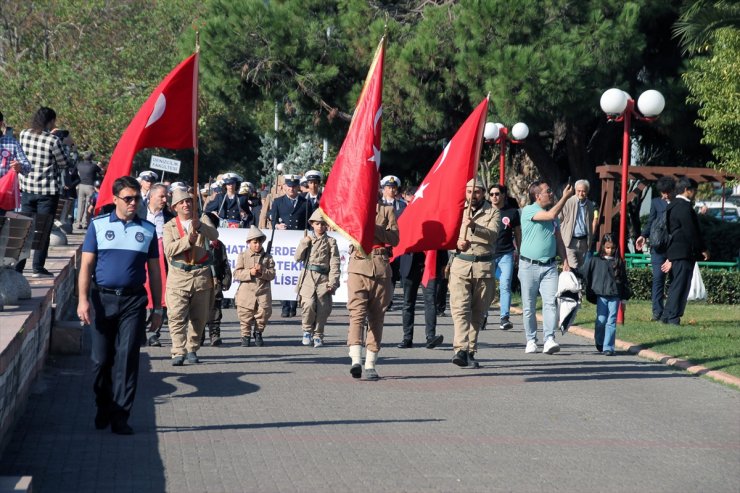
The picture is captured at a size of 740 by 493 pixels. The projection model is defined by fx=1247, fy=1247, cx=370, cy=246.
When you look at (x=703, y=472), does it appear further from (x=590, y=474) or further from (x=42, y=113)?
(x=42, y=113)

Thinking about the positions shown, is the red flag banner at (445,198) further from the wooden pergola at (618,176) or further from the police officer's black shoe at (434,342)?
the wooden pergola at (618,176)

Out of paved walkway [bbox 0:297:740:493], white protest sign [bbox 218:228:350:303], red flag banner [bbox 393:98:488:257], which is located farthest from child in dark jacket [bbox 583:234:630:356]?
white protest sign [bbox 218:228:350:303]

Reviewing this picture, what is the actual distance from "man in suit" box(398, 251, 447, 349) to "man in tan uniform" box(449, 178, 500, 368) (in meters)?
1.53

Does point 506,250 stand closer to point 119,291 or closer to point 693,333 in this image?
point 693,333

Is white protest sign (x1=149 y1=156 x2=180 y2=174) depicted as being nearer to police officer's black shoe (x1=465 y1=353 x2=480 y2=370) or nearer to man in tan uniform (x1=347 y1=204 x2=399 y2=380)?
police officer's black shoe (x1=465 y1=353 x2=480 y2=370)

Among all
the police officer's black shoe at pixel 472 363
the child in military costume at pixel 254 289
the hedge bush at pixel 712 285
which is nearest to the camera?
the police officer's black shoe at pixel 472 363

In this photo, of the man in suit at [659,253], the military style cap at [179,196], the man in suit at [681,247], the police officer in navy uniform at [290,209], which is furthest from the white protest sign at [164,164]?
the military style cap at [179,196]

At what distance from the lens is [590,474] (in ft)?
24.6

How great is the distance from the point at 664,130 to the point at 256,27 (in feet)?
30.5

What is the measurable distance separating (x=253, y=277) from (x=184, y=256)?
7.58 ft

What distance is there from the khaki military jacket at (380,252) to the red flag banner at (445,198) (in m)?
0.50

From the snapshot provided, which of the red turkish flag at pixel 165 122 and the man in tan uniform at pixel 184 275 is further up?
the red turkish flag at pixel 165 122

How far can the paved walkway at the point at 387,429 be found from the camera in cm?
732

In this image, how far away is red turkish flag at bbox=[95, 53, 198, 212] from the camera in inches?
429
